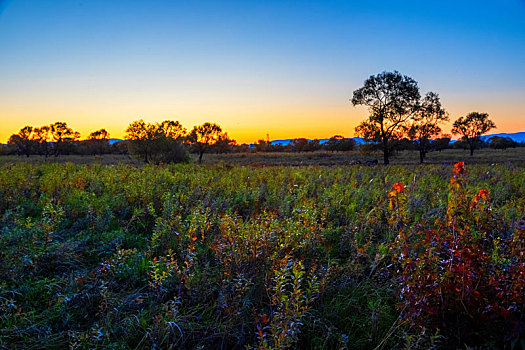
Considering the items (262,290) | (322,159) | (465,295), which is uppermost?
(322,159)

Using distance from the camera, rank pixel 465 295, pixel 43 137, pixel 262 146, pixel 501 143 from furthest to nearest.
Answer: pixel 262 146
pixel 501 143
pixel 43 137
pixel 465 295

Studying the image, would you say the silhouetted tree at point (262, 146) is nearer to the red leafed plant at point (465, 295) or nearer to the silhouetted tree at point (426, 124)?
the silhouetted tree at point (426, 124)

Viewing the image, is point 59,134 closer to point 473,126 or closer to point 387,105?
point 387,105

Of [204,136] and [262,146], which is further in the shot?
[262,146]

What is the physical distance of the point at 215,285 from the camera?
9.74 ft

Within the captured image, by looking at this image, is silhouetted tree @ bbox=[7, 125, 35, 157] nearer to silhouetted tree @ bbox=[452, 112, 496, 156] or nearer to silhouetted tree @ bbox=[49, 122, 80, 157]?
silhouetted tree @ bbox=[49, 122, 80, 157]

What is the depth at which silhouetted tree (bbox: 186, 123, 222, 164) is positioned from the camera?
4078 centimetres

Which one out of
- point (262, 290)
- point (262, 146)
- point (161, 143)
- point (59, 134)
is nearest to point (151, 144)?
point (161, 143)

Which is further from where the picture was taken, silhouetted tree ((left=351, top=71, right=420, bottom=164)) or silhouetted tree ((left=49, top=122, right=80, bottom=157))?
silhouetted tree ((left=49, top=122, right=80, bottom=157))

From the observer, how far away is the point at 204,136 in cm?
4128

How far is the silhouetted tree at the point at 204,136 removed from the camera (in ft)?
134

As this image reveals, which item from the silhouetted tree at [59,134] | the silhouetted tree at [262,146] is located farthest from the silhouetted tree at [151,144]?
the silhouetted tree at [262,146]

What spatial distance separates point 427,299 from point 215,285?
1.96m

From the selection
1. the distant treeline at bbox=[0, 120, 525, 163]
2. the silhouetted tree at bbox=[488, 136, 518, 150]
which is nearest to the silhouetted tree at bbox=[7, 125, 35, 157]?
the distant treeline at bbox=[0, 120, 525, 163]
